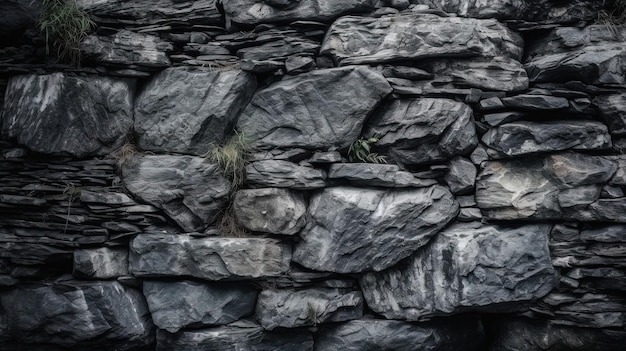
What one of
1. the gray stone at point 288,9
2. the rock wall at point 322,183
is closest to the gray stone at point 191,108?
the rock wall at point 322,183

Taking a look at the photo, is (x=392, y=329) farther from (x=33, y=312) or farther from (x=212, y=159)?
(x=33, y=312)

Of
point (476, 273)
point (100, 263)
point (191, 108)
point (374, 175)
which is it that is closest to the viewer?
point (476, 273)

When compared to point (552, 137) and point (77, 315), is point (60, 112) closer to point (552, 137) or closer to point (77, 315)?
point (77, 315)

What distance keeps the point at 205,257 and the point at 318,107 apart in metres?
1.90

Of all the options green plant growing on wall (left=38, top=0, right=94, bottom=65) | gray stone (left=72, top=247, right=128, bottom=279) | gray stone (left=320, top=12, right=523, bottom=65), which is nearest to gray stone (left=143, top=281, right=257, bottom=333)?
gray stone (left=72, top=247, right=128, bottom=279)

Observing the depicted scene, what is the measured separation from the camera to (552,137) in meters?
4.56

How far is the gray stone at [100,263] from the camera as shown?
15.5 ft

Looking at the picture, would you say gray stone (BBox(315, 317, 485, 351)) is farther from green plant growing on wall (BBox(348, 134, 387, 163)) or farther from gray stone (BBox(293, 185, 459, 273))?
green plant growing on wall (BBox(348, 134, 387, 163))

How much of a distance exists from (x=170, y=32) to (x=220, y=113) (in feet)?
3.65

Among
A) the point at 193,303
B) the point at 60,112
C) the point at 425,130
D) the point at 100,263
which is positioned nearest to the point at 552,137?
the point at 425,130

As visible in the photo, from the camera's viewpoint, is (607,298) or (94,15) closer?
(607,298)

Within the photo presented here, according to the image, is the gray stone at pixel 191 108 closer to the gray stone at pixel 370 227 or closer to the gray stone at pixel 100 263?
the gray stone at pixel 100 263

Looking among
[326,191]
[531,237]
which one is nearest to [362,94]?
[326,191]

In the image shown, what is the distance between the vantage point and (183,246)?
15.4 feet
